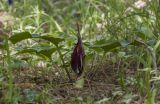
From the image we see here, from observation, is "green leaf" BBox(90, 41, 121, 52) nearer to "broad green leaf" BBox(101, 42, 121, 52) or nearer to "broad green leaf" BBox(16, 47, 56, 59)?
"broad green leaf" BBox(101, 42, 121, 52)

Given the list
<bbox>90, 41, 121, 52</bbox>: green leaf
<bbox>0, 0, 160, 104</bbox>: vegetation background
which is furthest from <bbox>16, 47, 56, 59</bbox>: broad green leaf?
<bbox>90, 41, 121, 52</bbox>: green leaf

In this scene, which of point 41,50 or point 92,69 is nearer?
point 41,50

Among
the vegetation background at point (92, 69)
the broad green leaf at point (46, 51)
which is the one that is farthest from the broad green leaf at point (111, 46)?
the broad green leaf at point (46, 51)

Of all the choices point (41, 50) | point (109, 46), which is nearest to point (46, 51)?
point (41, 50)

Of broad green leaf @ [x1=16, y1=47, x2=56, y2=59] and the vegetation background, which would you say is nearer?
the vegetation background

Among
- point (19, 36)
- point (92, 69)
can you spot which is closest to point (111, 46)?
point (92, 69)

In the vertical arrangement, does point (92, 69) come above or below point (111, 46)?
below

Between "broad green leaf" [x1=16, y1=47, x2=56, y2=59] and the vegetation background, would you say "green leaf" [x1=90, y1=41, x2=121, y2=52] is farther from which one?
"broad green leaf" [x1=16, y1=47, x2=56, y2=59]

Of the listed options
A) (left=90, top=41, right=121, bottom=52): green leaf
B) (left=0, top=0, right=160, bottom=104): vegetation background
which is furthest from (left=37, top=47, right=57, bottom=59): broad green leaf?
(left=90, top=41, right=121, bottom=52): green leaf

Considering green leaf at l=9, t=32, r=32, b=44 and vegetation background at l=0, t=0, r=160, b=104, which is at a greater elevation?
green leaf at l=9, t=32, r=32, b=44

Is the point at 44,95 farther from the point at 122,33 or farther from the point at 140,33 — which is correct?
the point at 122,33

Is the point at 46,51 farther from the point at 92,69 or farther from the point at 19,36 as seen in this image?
the point at 92,69

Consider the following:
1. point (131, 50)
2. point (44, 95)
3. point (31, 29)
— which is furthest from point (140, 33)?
point (31, 29)

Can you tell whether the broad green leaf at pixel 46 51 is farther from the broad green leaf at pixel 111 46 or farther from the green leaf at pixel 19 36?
the broad green leaf at pixel 111 46
